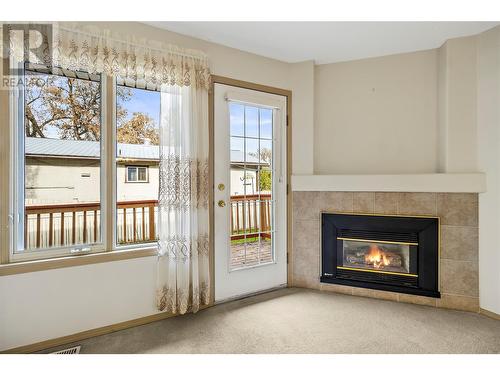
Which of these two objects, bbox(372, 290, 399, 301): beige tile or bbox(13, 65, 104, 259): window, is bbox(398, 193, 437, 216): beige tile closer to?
bbox(372, 290, 399, 301): beige tile

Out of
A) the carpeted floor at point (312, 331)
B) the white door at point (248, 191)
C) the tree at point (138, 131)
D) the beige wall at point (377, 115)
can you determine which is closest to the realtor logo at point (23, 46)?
the tree at point (138, 131)

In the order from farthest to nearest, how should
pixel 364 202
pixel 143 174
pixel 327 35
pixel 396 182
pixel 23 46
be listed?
1. pixel 364 202
2. pixel 396 182
3. pixel 327 35
4. pixel 143 174
5. pixel 23 46

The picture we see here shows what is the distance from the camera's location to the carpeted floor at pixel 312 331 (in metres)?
2.15

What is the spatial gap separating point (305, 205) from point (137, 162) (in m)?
1.82

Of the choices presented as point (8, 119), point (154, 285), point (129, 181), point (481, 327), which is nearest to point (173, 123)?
point (129, 181)

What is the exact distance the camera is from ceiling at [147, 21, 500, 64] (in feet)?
8.39

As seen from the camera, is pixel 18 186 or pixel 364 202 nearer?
pixel 18 186

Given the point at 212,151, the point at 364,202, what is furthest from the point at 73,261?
the point at 364,202

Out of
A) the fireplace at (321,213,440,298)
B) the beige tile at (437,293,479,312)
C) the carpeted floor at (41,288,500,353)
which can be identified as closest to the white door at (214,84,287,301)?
the carpeted floor at (41,288,500,353)

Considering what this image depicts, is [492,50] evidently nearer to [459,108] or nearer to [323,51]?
[459,108]

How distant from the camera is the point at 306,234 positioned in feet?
11.0

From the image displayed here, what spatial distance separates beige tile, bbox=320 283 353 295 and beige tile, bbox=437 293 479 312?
82cm

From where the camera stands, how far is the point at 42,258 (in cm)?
218

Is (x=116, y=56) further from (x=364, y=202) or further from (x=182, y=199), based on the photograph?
(x=364, y=202)
